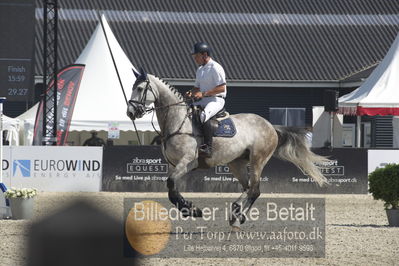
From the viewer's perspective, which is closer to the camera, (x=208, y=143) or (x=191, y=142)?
(x=191, y=142)

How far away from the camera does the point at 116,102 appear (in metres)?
26.9

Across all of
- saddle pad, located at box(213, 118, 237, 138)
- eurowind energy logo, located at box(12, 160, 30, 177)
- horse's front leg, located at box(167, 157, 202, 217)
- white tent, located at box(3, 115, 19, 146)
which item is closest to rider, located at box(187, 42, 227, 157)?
saddle pad, located at box(213, 118, 237, 138)

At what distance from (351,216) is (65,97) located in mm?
12644

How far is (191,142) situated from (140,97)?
0.93 metres

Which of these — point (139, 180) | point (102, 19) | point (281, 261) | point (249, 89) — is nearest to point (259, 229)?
point (281, 261)

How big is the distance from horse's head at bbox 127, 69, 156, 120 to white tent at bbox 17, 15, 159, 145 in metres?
13.8

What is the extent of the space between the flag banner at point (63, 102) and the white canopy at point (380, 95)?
26.4ft

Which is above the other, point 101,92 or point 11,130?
point 101,92

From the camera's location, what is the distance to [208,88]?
12.1 metres

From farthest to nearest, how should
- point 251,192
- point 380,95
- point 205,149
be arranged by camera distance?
1. point 380,95
2. point 251,192
3. point 205,149

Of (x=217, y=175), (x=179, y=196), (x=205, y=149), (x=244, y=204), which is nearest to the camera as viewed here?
(x=179, y=196)

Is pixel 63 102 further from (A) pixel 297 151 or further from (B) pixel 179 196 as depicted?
(B) pixel 179 196

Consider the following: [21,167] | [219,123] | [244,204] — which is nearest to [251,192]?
[244,204]

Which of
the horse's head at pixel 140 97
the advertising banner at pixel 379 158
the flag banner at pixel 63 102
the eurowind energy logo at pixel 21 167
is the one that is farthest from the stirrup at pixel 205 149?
the flag banner at pixel 63 102
